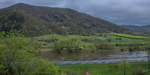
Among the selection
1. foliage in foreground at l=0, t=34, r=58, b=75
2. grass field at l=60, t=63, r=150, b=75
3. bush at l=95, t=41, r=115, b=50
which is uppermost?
foliage in foreground at l=0, t=34, r=58, b=75

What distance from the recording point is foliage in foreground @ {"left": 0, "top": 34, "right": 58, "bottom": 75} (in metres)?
16.0

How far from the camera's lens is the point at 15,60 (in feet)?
55.3

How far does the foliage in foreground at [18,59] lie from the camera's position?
16031 millimetres

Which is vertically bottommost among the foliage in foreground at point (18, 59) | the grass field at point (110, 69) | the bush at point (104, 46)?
the bush at point (104, 46)

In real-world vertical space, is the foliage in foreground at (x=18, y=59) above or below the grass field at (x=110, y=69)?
above

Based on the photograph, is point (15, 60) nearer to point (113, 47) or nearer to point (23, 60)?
point (23, 60)

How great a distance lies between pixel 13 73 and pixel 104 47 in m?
75.3

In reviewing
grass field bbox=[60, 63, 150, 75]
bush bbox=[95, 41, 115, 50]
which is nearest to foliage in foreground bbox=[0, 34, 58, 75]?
grass field bbox=[60, 63, 150, 75]

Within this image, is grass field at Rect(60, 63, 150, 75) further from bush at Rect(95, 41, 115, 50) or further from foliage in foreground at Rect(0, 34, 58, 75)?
bush at Rect(95, 41, 115, 50)

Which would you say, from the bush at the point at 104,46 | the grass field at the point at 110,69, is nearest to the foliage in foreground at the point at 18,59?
the grass field at the point at 110,69

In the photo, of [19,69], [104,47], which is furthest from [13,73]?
[104,47]

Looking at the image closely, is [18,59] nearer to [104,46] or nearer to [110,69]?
[110,69]

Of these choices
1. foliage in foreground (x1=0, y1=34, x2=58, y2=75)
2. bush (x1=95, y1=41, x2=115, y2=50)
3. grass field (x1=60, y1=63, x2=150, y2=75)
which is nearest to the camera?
foliage in foreground (x1=0, y1=34, x2=58, y2=75)

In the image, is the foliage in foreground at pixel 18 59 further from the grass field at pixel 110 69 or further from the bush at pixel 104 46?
the bush at pixel 104 46
